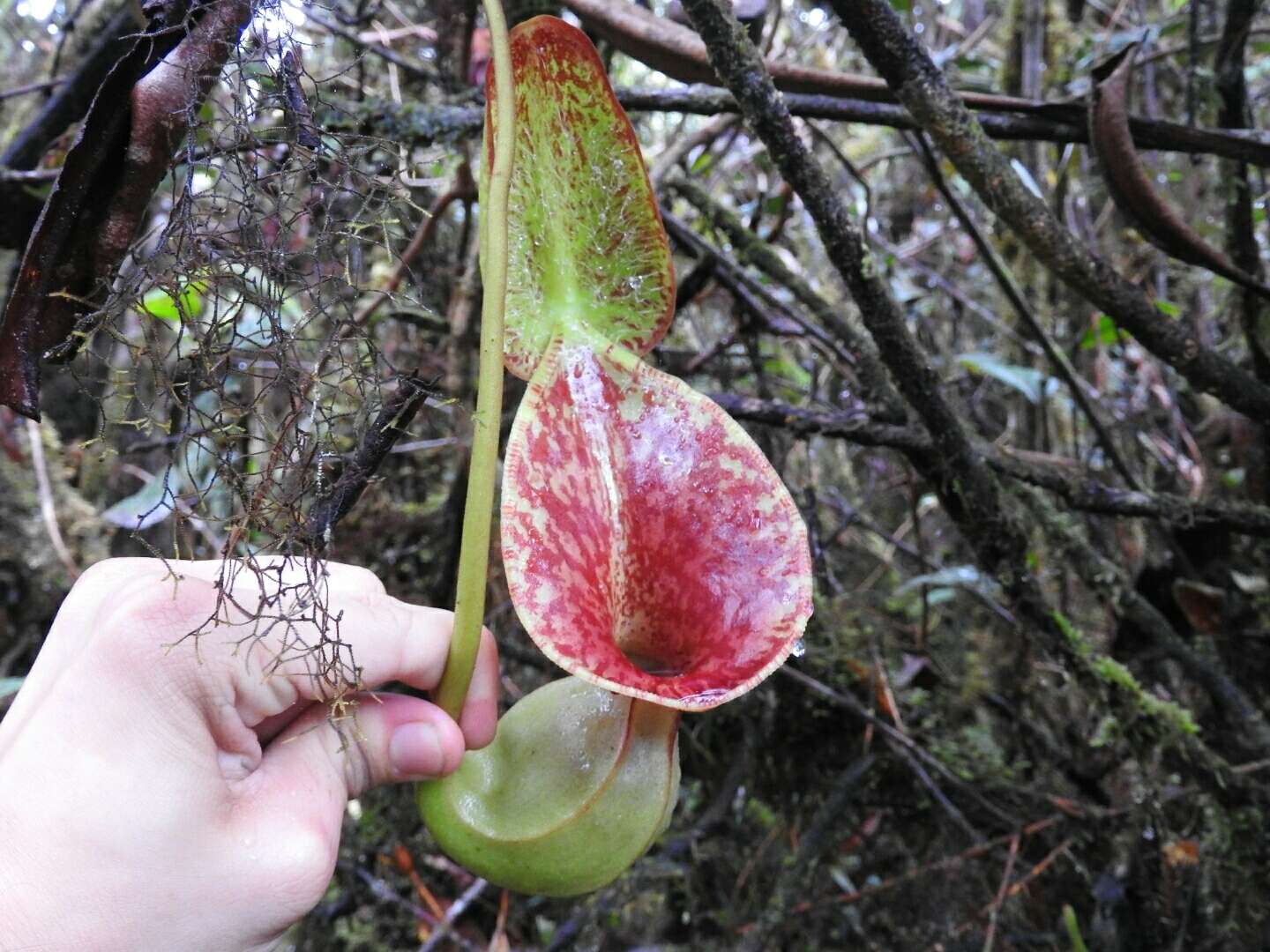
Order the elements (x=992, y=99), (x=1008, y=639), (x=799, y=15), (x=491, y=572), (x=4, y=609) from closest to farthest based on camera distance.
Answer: (x=992, y=99), (x=491, y=572), (x=1008, y=639), (x=4, y=609), (x=799, y=15)

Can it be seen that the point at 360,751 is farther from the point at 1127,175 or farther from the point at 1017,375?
the point at 1017,375

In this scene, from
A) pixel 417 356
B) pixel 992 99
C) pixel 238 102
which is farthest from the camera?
pixel 417 356

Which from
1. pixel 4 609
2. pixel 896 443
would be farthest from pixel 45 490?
pixel 896 443

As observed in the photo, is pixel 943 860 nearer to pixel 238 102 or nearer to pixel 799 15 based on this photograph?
pixel 238 102

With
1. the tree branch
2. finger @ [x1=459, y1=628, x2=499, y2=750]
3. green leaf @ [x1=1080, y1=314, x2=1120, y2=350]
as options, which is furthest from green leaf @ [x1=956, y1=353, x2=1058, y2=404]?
finger @ [x1=459, y1=628, x2=499, y2=750]

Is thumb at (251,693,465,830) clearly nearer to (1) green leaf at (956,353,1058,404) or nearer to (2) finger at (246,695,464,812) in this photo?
(2) finger at (246,695,464,812)
